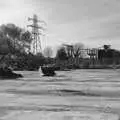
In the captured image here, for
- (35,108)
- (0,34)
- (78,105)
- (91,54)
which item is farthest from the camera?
(91,54)

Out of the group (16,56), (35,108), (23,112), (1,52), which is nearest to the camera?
(23,112)

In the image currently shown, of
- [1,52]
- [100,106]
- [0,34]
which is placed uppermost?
[0,34]

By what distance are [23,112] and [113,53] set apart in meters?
111

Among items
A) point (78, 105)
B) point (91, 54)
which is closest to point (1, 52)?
point (78, 105)

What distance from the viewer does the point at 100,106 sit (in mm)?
9898

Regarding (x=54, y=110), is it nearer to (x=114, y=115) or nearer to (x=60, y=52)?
(x=114, y=115)

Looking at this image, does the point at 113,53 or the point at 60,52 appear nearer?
the point at 113,53

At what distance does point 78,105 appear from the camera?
1009 cm

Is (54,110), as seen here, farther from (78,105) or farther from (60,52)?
(60,52)

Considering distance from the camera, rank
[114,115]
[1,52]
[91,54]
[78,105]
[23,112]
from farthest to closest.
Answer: [91,54]
[1,52]
[78,105]
[23,112]
[114,115]

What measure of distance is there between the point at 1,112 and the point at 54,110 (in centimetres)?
184

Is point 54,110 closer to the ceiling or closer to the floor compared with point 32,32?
closer to the floor

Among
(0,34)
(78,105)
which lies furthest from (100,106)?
(0,34)

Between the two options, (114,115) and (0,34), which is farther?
(0,34)
